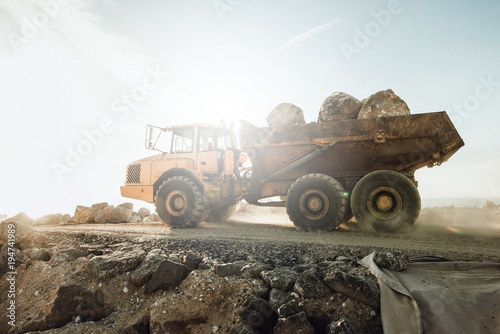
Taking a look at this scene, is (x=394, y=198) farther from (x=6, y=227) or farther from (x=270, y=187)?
(x=6, y=227)

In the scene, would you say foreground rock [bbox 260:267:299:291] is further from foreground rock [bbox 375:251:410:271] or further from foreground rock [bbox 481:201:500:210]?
foreground rock [bbox 481:201:500:210]

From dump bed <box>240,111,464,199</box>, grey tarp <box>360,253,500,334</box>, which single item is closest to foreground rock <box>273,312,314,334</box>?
grey tarp <box>360,253,500,334</box>

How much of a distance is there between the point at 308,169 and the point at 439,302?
4309mm

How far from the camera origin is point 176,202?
6730 mm

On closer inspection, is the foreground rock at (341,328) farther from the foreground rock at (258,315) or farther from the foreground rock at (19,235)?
the foreground rock at (19,235)

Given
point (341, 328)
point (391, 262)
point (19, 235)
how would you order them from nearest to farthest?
point (341, 328) → point (391, 262) → point (19, 235)

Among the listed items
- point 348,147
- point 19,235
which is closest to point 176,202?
point 19,235

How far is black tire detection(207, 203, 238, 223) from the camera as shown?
8273 millimetres

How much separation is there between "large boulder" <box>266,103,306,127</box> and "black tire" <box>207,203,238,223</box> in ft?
10.8

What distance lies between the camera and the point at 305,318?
76.0 inches

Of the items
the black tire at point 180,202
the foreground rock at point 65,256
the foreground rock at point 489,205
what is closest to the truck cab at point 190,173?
the black tire at point 180,202

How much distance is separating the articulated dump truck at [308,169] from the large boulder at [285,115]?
0.31 m

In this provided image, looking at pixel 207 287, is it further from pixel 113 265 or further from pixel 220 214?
pixel 220 214

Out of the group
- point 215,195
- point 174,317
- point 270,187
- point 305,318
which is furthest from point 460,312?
point 215,195
